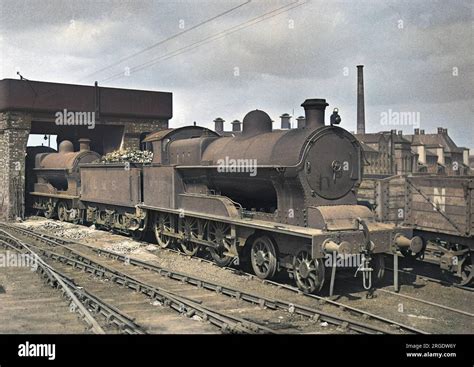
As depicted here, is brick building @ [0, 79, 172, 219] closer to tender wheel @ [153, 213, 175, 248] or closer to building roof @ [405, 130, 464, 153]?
tender wheel @ [153, 213, 175, 248]

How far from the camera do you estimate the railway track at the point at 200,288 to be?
722 centimetres

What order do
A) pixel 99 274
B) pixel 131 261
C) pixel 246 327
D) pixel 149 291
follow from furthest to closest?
pixel 131 261
pixel 99 274
pixel 149 291
pixel 246 327

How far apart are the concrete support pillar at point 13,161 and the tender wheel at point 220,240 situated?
14906mm

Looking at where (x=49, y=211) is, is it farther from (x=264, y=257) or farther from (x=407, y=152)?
(x=407, y=152)

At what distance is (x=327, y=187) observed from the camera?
968cm

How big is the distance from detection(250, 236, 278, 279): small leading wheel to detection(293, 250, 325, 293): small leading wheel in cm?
60

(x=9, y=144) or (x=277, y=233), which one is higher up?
(x=9, y=144)

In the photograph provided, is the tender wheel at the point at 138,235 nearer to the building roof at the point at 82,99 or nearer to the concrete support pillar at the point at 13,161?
the concrete support pillar at the point at 13,161

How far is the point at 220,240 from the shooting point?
1136cm

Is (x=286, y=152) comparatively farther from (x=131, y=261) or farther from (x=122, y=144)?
(x=122, y=144)

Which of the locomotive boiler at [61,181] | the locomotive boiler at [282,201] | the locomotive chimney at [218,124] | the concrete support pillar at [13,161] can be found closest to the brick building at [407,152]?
the locomotive chimney at [218,124]

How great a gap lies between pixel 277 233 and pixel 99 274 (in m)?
4.13

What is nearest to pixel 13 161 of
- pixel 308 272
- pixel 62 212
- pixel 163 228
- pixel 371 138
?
pixel 62 212
